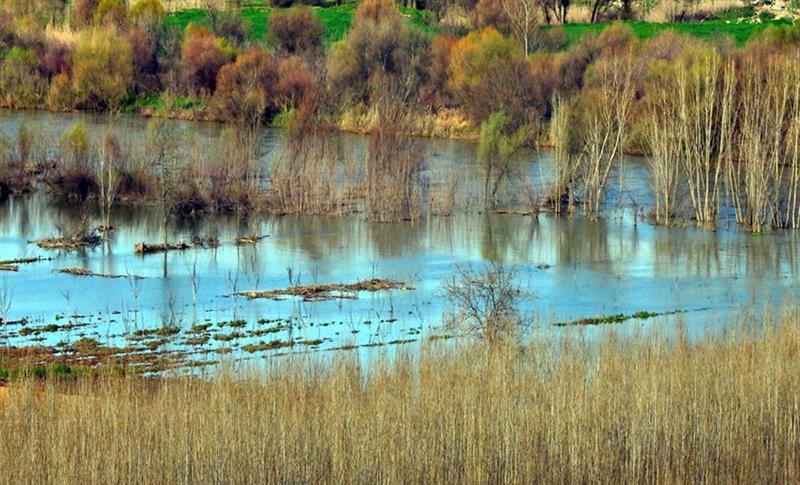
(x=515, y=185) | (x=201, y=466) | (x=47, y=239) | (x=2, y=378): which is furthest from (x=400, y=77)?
(x=201, y=466)

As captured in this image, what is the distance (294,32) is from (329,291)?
40867 millimetres

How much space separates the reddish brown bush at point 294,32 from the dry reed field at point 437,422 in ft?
163

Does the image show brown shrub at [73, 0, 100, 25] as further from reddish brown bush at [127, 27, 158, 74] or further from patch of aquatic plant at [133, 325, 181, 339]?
patch of aquatic plant at [133, 325, 181, 339]

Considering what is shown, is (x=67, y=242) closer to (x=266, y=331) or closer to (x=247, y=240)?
(x=247, y=240)

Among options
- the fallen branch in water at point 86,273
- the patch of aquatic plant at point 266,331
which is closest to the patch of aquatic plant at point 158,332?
the patch of aquatic plant at point 266,331

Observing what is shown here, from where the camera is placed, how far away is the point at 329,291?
2673 centimetres

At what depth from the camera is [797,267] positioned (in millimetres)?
29828

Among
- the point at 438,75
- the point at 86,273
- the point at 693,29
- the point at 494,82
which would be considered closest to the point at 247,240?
the point at 86,273

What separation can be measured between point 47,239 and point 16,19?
123 ft

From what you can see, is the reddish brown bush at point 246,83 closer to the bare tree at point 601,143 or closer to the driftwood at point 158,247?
the bare tree at point 601,143

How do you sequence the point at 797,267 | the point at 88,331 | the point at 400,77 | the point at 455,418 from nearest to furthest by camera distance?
the point at 455,418 < the point at 88,331 < the point at 797,267 < the point at 400,77

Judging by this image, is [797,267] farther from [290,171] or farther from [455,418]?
[455,418]

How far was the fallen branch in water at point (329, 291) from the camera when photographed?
2623 centimetres

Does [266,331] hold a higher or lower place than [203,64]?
lower
